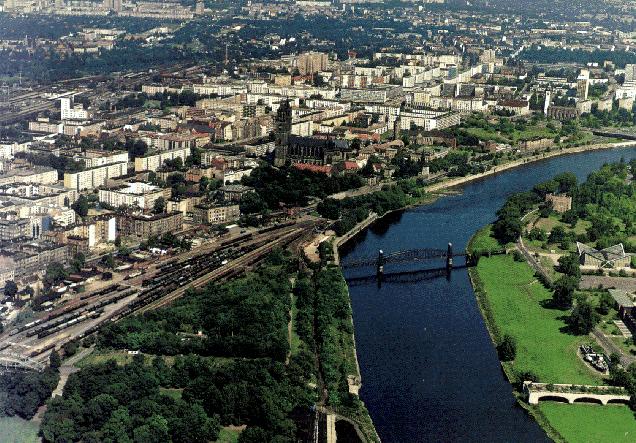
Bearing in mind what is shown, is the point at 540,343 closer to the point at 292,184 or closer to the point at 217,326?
the point at 217,326

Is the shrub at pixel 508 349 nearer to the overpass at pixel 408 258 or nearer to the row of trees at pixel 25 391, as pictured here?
the overpass at pixel 408 258

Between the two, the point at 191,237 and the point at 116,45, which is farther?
the point at 116,45

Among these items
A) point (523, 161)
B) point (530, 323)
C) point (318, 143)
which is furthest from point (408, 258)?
point (523, 161)

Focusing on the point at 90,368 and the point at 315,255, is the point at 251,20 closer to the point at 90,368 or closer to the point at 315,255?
the point at 315,255

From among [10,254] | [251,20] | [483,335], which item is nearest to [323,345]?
[483,335]

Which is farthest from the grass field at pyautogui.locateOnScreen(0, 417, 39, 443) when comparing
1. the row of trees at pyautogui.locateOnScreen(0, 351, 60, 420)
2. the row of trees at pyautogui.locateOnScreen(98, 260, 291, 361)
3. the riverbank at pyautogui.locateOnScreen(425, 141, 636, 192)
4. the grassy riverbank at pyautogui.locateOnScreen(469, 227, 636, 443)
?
the riverbank at pyautogui.locateOnScreen(425, 141, 636, 192)

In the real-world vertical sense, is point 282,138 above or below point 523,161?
above
